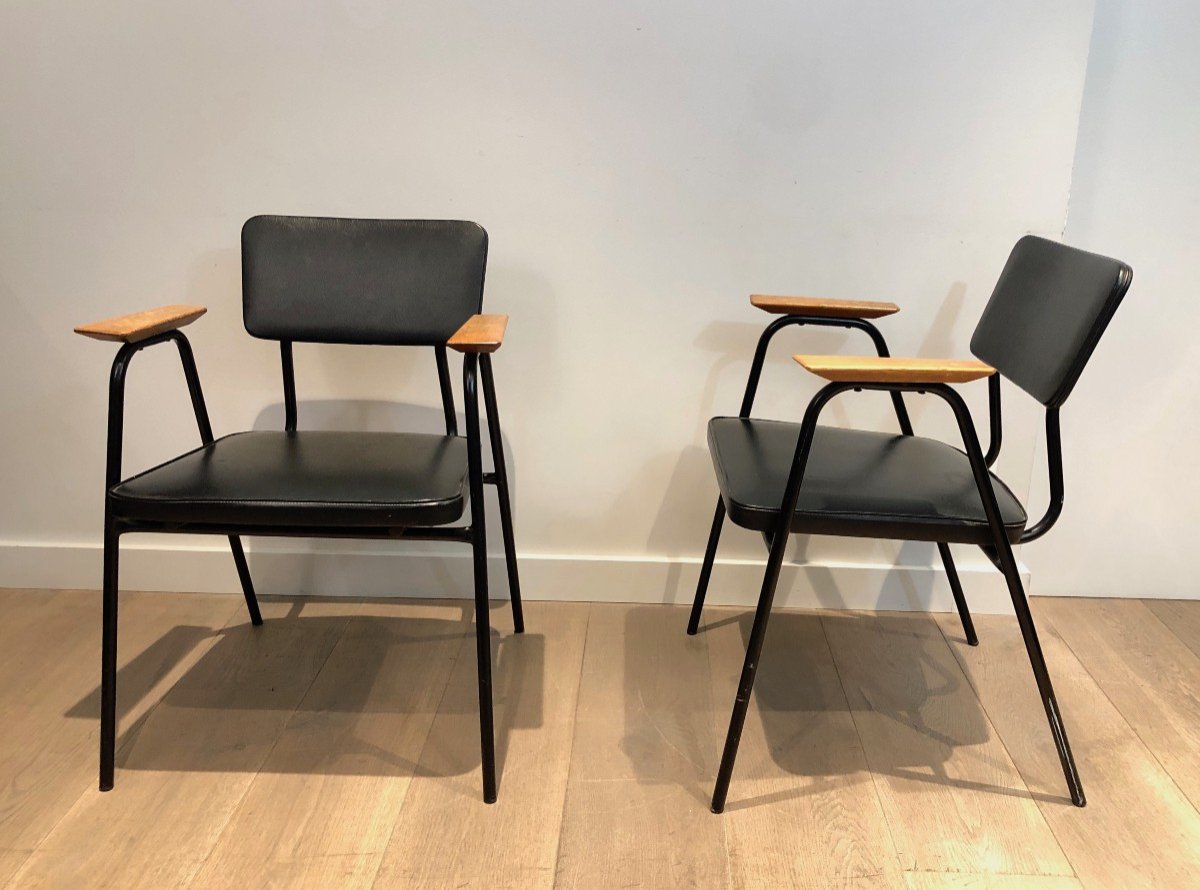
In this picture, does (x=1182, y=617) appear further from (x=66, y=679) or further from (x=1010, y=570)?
(x=66, y=679)

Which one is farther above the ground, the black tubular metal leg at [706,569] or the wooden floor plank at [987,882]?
the black tubular metal leg at [706,569]

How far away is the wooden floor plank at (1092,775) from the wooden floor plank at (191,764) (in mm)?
1299

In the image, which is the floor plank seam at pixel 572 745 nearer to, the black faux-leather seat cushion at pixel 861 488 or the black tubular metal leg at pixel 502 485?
the black tubular metal leg at pixel 502 485

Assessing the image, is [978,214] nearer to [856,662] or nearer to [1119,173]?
[1119,173]

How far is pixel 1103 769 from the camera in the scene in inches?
54.9

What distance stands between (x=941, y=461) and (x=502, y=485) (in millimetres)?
804

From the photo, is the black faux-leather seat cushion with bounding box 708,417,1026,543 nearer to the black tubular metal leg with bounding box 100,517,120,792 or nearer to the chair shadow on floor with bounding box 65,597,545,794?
the chair shadow on floor with bounding box 65,597,545,794

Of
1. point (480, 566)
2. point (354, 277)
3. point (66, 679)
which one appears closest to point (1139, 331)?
point (480, 566)

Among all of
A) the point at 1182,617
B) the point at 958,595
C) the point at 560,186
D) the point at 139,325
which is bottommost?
the point at 1182,617

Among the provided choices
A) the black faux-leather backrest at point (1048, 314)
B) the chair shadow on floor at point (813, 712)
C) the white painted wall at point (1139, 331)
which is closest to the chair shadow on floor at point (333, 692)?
the chair shadow on floor at point (813, 712)

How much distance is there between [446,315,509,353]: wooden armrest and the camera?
1.15 m

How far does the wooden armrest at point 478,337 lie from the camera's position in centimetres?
115

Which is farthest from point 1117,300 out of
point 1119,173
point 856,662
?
point 856,662

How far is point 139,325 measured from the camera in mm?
1283
